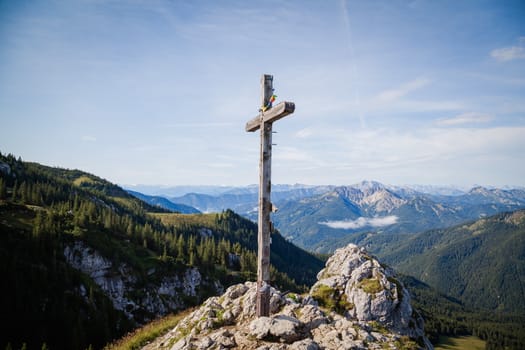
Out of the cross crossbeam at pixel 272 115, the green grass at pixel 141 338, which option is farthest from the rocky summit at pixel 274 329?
the cross crossbeam at pixel 272 115

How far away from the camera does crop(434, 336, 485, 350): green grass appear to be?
160m

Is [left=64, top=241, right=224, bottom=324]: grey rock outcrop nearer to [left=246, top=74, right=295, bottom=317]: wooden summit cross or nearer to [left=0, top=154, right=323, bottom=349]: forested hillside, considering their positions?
[left=0, top=154, right=323, bottom=349]: forested hillside

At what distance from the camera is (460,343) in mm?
176875

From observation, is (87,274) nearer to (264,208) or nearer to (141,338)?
(141,338)

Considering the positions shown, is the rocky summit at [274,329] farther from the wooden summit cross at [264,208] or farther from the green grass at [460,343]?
the green grass at [460,343]

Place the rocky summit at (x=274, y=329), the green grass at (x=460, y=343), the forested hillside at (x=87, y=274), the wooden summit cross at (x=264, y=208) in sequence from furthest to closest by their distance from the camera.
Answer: the green grass at (x=460, y=343) < the forested hillside at (x=87, y=274) < the wooden summit cross at (x=264, y=208) < the rocky summit at (x=274, y=329)

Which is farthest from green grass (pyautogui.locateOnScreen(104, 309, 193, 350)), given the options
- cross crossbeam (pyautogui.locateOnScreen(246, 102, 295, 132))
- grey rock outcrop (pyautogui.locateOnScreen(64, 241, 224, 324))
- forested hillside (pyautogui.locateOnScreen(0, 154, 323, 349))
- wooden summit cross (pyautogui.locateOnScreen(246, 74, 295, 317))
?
grey rock outcrop (pyautogui.locateOnScreen(64, 241, 224, 324))

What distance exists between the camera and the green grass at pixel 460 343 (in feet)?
526

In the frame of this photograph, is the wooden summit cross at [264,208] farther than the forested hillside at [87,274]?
No

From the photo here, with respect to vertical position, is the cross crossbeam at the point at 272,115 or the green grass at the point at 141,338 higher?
the cross crossbeam at the point at 272,115

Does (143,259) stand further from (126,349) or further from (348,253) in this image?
(126,349)

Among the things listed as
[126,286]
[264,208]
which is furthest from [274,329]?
[126,286]

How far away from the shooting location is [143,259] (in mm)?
91688

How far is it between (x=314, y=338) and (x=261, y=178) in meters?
8.36
